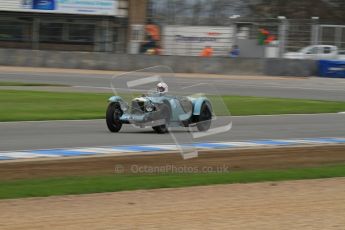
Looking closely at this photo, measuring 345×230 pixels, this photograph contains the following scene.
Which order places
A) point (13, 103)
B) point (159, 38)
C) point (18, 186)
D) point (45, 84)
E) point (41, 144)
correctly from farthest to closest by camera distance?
point (159, 38) → point (45, 84) → point (13, 103) → point (41, 144) → point (18, 186)

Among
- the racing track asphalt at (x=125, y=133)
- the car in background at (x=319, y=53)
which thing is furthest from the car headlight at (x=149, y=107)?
the car in background at (x=319, y=53)

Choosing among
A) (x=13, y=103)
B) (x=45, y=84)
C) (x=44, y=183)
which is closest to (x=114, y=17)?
(x=45, y=84)

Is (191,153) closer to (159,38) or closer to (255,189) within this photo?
(255,189)

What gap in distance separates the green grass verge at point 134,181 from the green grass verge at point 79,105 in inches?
309

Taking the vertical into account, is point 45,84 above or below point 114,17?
below

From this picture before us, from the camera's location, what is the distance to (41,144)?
12.0m

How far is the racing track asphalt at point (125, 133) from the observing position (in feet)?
40.3

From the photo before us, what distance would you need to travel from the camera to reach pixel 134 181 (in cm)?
863

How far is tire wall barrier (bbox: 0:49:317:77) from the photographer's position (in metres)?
36.2

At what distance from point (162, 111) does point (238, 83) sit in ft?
62.3

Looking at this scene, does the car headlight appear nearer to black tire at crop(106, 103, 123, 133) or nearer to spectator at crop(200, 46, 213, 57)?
black tire at crop(106, 103, 123, 133)

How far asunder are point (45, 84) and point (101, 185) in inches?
794

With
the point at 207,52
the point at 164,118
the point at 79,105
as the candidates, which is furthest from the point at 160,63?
the point at 164,118

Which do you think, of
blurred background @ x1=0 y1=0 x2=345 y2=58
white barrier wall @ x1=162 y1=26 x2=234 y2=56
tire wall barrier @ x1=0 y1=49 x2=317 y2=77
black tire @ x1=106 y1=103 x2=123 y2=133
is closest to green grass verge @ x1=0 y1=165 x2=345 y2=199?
black tire @ x1=106 y1=103 x2=123 y2=133
